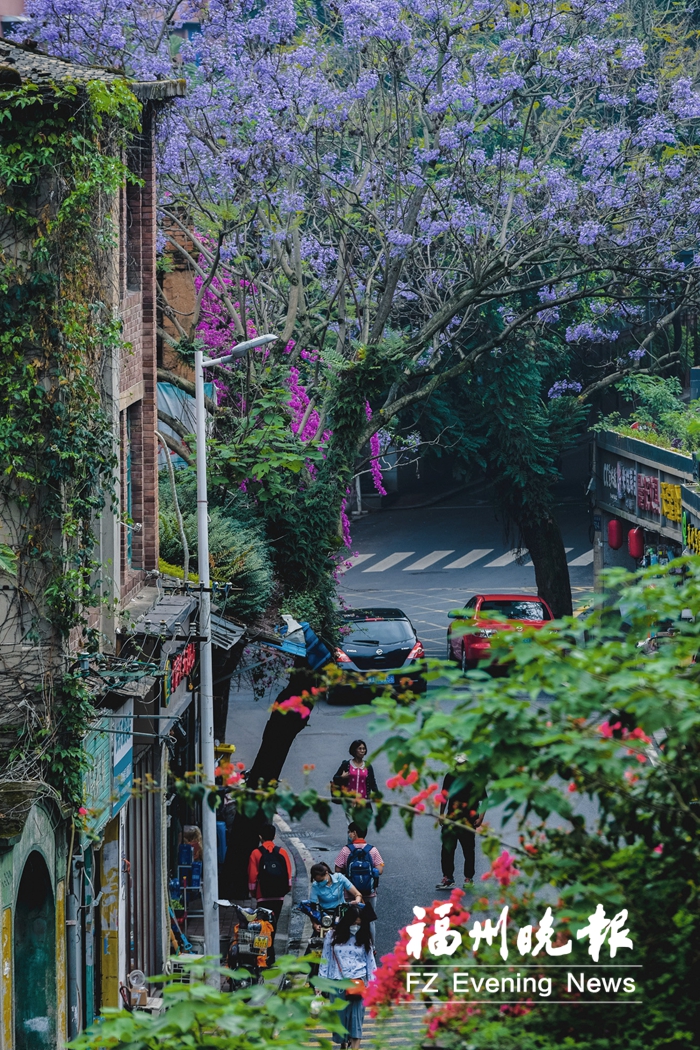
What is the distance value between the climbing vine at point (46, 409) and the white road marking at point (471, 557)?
30.8 meters

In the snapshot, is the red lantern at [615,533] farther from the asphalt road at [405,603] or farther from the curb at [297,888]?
the curb at [297,888]

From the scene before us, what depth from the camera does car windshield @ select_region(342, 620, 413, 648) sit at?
28766mm

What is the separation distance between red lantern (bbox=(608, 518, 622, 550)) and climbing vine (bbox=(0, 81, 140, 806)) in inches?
918

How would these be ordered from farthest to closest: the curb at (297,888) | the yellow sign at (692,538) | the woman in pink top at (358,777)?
the yellow sign at (692,538) < the woman in pink top at (358,777) < the curb at (297,888)

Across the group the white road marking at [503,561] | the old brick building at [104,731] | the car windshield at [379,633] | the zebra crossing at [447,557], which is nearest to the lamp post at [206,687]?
the old brick building at [104,731]

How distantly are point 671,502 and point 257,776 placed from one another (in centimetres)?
1261

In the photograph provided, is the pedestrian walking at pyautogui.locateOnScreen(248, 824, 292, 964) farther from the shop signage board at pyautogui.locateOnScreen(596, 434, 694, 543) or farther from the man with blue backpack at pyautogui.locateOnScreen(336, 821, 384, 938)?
the shop signage board at pyautogui.locateOnScreen(596, 434, 694, 543)

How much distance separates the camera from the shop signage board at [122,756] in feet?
49.5

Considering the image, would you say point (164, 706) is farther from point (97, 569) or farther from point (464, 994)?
point (464, 994)

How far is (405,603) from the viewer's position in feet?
129

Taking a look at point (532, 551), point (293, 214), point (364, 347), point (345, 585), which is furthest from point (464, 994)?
point (345, 585)

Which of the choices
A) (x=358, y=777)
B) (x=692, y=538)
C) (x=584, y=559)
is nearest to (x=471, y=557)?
(x=584, y=559)

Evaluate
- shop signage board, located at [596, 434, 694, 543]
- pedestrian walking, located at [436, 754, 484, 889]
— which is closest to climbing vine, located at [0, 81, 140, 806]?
pedestrian walking, located at [436, 754, 484, 889]

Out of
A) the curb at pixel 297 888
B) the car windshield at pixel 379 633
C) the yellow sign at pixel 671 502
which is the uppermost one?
the yellow sign at pixel 671 502
